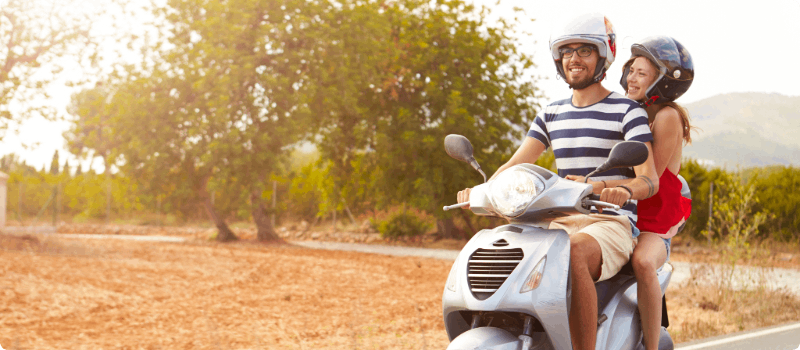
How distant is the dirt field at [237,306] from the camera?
598cm

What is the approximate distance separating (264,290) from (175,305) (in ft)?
5.52

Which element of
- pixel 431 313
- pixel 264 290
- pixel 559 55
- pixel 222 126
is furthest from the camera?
pixel 222 126

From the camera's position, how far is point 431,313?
7582 millimetres

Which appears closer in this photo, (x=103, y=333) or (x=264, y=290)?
(x=103, y=333)

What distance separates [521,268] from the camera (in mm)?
2660

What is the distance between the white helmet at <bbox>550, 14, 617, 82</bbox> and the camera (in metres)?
3.17

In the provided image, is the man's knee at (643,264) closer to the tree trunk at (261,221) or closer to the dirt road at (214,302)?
the dirt road at (214,302)

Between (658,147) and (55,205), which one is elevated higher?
(658,147)

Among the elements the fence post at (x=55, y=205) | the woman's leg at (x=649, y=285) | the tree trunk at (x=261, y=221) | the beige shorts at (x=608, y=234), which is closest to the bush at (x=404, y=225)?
the tree trunk at (x=261, y=221)

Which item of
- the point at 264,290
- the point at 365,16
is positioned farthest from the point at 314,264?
the point at 365,16

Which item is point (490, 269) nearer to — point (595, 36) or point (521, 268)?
point (521, 268)

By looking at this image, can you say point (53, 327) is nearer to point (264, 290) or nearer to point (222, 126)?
point (264, 290)

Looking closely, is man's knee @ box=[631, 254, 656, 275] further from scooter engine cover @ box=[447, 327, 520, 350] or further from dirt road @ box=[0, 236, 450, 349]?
dirt road @ box=[0, 236, 450, 349]

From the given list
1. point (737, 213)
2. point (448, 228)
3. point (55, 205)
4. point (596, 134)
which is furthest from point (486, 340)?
point (55, 205)
